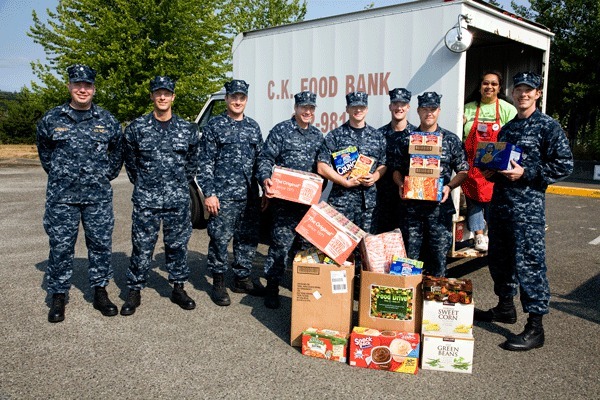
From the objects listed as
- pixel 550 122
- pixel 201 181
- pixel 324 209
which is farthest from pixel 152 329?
pixel 550 122

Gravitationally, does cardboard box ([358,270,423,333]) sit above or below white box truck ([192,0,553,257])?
below

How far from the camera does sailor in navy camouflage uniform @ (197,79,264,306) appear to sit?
15.0 ft

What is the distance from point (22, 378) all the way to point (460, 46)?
13.5 ft

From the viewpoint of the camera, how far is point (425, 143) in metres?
3.99

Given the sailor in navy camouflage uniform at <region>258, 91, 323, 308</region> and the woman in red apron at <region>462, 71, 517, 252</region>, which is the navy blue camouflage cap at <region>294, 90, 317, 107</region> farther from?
the woman in red apron at <region>462, 71, 517, 252</region>

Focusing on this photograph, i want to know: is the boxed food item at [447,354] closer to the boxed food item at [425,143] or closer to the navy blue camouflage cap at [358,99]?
the boxed food item at [425,143]

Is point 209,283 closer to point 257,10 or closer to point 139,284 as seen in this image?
point 139,284

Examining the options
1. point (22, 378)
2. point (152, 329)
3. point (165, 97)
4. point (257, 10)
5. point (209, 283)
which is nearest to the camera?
point (22, 378)

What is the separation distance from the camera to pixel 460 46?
4.40m

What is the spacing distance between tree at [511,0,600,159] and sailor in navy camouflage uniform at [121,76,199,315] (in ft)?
47.5

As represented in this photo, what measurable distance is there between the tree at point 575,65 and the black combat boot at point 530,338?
13.7m

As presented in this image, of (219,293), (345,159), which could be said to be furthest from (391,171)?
(219,293)

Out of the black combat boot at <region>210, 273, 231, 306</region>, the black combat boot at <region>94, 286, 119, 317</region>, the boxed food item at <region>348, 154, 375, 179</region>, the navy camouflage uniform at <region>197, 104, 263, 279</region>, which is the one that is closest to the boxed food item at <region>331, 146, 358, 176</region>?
the boxed food item at <region>348, 154, 375, 179</region>

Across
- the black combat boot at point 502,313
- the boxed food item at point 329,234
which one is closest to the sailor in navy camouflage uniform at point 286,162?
the boxed food item at point 329,234
